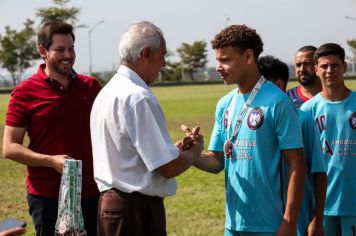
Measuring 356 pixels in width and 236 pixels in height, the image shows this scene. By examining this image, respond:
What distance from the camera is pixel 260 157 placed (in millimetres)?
4016

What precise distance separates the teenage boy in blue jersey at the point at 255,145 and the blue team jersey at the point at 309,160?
15.0 inches

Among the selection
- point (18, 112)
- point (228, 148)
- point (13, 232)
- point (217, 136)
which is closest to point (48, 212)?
point (18, 112)

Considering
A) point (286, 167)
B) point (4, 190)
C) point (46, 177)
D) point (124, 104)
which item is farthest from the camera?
point (4, 190)

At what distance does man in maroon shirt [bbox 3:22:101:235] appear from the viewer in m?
4.83

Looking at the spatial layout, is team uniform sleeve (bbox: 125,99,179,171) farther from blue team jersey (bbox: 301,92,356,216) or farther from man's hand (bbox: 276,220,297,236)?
blue team jersey (bbox: 301,92,356,216)

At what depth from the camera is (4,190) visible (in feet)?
37.4

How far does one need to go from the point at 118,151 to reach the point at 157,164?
0.25 m

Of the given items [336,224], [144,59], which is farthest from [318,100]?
[144,59]

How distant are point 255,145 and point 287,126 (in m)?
0.23

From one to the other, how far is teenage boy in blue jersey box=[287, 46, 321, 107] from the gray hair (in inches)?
91.3

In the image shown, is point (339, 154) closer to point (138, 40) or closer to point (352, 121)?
point (352, 121)

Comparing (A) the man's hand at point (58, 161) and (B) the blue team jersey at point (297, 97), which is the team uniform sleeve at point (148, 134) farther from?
(B) the blue team jersey at point (297, 97)

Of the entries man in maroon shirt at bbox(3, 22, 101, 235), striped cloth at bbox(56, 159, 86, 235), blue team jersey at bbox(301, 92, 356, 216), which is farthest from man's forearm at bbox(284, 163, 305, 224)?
man in maroon shirt at bbox(3, 22, 101, 235)

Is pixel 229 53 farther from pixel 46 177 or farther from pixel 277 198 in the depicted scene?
pixel 46 177
